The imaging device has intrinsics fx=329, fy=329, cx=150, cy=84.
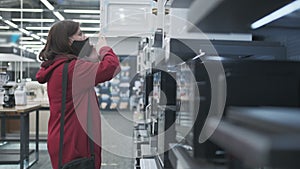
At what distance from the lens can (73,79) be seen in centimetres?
177

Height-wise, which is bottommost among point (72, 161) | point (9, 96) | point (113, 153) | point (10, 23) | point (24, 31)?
point (113, 153)

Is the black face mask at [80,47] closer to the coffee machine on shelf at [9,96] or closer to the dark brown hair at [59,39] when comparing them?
the dark brown hair at [59,39]

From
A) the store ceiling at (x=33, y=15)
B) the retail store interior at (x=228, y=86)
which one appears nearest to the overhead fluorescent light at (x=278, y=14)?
the retail store interior at (x=228, y=86)

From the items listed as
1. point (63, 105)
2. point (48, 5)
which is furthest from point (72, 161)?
point (48, 5)

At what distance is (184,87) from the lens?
0.84 m

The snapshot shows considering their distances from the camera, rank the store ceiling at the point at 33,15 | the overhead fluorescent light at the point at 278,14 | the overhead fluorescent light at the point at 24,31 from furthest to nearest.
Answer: the overhead fluorescent light at the point at 24,31, the store ceiling at the point at 33,15, the overhead fluorescent light at the point at 278,14

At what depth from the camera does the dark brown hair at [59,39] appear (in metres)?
1.77

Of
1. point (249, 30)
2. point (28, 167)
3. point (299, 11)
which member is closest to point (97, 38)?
point (249, 30)

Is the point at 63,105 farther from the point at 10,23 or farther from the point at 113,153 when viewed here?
the point at 10,23

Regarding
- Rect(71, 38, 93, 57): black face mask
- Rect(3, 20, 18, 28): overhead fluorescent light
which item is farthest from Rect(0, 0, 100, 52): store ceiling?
Rect(71, 38, 93, 57): black face mask

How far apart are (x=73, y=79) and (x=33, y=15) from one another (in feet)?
24.2

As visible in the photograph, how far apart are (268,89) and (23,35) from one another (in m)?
9.04

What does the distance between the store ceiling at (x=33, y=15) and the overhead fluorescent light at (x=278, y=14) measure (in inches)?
257

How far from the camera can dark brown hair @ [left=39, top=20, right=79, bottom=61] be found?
1.77 metres
